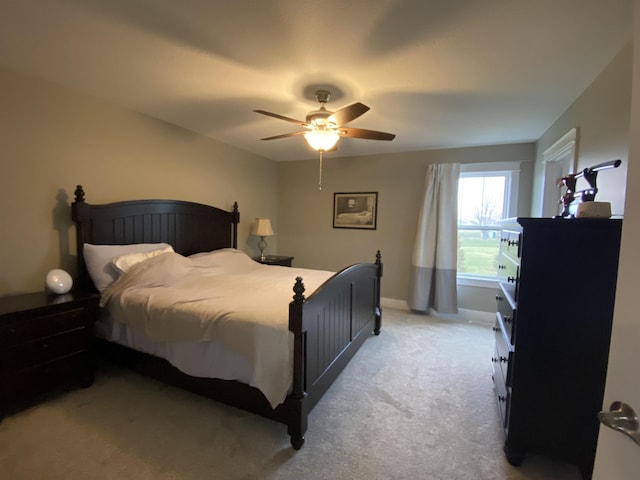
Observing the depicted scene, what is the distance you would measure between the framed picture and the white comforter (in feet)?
5.55

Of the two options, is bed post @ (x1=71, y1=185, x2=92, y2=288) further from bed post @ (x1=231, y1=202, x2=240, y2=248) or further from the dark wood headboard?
bed post @ (x1=231, y1=202, x2=240, y2=248)

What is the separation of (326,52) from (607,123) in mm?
1849

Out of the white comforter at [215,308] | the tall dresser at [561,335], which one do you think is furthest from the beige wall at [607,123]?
the white comforter at [215,308]

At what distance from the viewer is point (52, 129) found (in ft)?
8.00

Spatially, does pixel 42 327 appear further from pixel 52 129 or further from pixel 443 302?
pixel 443 302

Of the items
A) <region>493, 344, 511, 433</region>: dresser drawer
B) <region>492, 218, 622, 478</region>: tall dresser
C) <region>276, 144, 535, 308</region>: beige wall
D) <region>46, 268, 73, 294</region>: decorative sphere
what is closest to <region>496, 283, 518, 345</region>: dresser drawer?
<region>492, 218, 622, 478</region>: tall dresser

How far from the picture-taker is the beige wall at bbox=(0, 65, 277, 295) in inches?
88.3

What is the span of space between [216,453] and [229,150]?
3.60 meters

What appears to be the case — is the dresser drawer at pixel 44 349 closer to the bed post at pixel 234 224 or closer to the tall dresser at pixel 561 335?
the bed post at pixel 234 224

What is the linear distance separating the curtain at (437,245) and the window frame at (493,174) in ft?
0.66

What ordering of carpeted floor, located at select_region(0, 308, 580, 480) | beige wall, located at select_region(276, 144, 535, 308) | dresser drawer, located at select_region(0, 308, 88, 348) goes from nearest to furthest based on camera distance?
carpeted floor, located at select_region(0, 308, 580, 480) < dresser drawer, located at select_region(0, 308, 88, 348) < beige wall, located at select_region(276, 144, 535, 308)

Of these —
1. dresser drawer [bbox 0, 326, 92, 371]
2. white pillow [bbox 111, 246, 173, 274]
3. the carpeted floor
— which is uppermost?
white pillow [bbox 111, 246, 173, 274]

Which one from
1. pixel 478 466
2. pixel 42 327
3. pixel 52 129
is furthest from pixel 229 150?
pixel 478 466

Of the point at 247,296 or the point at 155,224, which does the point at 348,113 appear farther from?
the point at 155,224
